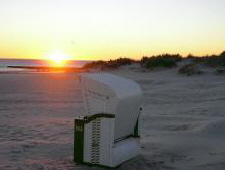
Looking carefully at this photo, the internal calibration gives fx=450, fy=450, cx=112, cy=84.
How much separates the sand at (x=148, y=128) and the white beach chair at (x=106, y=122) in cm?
34

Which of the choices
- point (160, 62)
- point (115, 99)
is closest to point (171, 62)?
point (160, 62)

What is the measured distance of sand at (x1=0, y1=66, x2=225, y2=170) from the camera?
7.16m

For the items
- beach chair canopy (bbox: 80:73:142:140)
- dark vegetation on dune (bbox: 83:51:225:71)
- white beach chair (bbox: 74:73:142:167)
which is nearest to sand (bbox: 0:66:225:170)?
white beach chair (bbox: 74:73:142:167)

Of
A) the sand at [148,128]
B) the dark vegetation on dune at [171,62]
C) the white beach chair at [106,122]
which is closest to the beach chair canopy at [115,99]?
the white beach chair at [106,122]

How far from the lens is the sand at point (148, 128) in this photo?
716 cm

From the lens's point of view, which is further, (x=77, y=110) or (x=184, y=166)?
(x=77, y=110)

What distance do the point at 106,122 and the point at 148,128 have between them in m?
4.25

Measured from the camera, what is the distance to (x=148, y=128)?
10.3 meters

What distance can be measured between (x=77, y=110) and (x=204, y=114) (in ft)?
12.5

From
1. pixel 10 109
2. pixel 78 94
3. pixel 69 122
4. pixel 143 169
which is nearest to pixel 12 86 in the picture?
pixel 78 94

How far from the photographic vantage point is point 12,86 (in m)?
21.6

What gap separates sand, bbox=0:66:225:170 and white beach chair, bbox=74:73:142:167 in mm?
338

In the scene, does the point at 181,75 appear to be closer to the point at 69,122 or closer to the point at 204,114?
the point at 204,114

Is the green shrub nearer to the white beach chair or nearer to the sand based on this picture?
the sand
